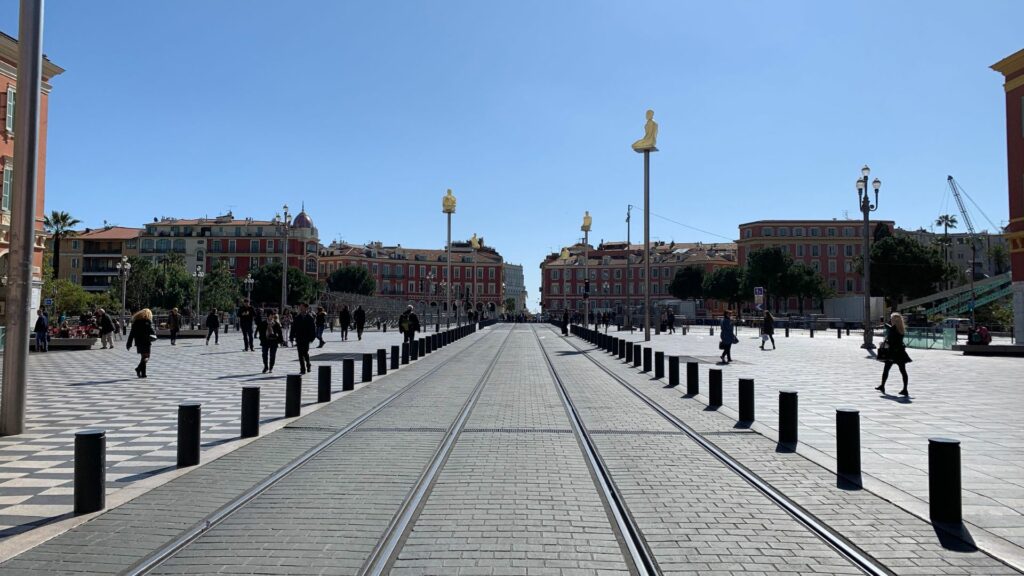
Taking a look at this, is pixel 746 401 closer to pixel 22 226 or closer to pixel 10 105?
pixel 22 226

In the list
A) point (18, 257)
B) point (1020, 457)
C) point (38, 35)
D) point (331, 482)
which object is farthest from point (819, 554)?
point (38, 35)

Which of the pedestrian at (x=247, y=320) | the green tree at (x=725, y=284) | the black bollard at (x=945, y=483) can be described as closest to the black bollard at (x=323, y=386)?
the black bollard at (x=945, y=483)

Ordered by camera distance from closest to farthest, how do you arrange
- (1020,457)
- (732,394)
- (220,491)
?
(220,491) → (1020,457) → (732,394)

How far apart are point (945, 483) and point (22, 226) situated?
1027 centimetres

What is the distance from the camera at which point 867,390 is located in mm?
15148

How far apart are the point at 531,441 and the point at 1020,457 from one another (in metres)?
5.34

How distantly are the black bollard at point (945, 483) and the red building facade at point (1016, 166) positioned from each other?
3332cm

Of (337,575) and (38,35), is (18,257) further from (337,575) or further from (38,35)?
(337,575)

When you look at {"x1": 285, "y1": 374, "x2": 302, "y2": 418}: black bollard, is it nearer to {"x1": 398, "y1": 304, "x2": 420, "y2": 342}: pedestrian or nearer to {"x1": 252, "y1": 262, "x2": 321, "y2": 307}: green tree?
{"x1": 398, "y1": 304, "x2": 420, "y2": 342}: pedestrian

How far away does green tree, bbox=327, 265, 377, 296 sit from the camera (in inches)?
4505

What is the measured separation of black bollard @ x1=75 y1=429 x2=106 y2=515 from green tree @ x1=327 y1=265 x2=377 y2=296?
10975cm

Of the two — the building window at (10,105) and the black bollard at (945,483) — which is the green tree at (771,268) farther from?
the black bollard at (945,483)

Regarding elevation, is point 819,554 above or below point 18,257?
below

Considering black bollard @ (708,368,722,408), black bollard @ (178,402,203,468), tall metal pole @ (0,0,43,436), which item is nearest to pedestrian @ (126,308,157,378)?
tall metal pole @ (0,0,43,436)
